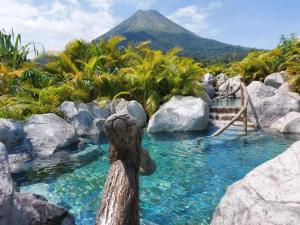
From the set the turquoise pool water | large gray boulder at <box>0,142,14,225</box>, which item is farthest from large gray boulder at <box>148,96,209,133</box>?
large gray boulder at <box>0,142,14,225</box>

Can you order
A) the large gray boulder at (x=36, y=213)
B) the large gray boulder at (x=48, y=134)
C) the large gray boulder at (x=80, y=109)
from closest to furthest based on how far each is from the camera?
the large gray boulder at (x=36, y=213) → the large gray boulder at (x=48, y=134) → the large gray boulder at (x=80, y=109)

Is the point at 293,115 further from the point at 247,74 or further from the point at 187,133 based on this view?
the point at 247,74

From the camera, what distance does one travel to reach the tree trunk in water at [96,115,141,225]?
3090 mm

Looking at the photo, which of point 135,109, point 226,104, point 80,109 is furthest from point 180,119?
point 226,104

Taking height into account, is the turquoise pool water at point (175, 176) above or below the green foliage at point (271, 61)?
below

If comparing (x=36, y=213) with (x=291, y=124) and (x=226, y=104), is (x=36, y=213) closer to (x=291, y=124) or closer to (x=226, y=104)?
(x=291, y=124)

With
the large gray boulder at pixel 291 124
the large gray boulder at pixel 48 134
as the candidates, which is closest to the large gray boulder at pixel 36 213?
the large gray boulder at pixel 48 134

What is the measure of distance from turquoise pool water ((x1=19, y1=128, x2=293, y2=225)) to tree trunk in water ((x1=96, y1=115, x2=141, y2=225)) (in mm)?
1621

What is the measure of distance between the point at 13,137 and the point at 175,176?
4398 mm

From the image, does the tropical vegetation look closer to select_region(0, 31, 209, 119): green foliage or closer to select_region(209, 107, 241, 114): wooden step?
select_region(0, 31, 209, 119): green foliage

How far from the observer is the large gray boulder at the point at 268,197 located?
120 inches

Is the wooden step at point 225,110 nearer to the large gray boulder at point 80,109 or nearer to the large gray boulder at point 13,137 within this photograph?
the large gray boulder at point 80,109

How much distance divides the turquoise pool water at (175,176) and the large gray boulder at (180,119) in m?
0.89

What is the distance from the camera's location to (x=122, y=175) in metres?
3.26
